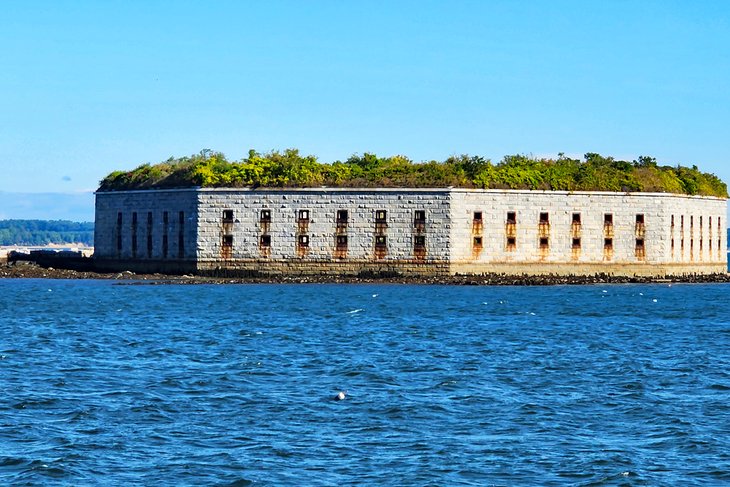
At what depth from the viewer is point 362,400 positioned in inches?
1132

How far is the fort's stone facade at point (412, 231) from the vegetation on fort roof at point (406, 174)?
0.96 meters

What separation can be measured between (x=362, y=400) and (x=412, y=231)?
5546 cm

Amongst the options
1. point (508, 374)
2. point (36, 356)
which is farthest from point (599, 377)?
point (36, 356)

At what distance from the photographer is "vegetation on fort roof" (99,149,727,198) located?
86.1 m

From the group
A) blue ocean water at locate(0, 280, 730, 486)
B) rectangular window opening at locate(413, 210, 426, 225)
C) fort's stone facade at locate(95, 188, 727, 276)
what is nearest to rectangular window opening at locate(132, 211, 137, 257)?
fort's stone facade at locate(95, 188, 727, 276)

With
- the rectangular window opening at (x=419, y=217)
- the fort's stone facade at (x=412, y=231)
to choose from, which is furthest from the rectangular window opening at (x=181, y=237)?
the rectangular window opening at (x=419, y=217)

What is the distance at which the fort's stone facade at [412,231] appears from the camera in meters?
84.2

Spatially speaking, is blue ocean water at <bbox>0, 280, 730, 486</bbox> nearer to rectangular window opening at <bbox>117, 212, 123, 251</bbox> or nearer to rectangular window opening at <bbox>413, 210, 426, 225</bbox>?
rectangular window opening at <bbox>413, 210, 426, 225</bbox>

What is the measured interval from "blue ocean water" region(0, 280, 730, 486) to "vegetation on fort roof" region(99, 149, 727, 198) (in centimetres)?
3031

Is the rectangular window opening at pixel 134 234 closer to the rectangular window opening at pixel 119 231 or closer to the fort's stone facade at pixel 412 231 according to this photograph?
the rectangular window opening at pixel 119 231

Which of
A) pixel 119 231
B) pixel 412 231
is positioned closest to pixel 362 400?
pixel 412 231

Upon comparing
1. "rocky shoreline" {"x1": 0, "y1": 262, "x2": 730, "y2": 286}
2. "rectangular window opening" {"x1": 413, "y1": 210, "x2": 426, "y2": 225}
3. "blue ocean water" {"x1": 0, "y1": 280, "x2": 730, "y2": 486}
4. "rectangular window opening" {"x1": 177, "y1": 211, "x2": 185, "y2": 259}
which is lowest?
"blue ocean water" {"x1": 0, "y1": 280, "x2": 730, "y2": 486}

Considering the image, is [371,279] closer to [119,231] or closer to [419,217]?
[419,217]

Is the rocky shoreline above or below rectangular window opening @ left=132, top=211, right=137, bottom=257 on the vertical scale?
below
